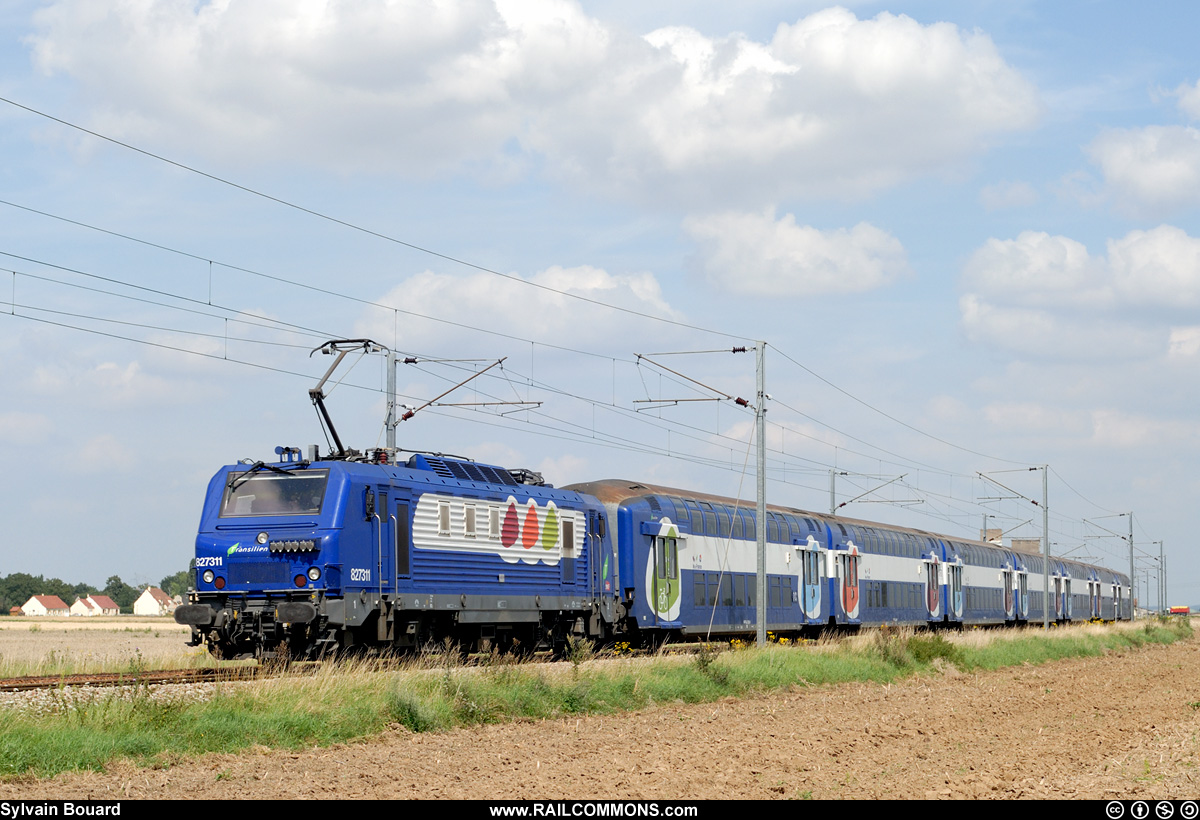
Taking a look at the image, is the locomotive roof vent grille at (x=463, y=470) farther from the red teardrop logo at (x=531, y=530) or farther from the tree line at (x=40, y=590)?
the tree line at (x=40, y=590)

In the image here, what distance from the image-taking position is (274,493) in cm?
2367

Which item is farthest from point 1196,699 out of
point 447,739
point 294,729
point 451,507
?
point 294,729

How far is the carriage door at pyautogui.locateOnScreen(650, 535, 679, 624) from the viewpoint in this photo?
3353 cm

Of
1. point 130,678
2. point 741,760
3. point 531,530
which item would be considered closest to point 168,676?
point 130,678

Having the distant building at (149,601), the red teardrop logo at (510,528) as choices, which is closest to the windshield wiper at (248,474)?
the red teardrop logo at (510,528)

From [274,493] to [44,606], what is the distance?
159535 mm

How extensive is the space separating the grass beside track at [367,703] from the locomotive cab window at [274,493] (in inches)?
140

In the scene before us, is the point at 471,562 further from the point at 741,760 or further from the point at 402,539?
the point at 741,760

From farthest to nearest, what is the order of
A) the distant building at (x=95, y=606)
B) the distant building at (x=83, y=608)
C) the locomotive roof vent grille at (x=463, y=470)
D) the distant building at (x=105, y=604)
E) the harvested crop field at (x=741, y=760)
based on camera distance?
the distant building at (x=105, y=604), the distant building at (x=95, y=606), the distant building at (x=83, y=608), the locomotive roof vent grille at (x=463, y=470), the harvested crop field at (x=741, y=760)

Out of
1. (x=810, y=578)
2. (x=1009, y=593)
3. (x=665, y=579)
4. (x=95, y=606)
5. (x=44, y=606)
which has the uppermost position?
(x=665, y=579)

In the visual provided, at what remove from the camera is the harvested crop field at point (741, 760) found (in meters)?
12.5

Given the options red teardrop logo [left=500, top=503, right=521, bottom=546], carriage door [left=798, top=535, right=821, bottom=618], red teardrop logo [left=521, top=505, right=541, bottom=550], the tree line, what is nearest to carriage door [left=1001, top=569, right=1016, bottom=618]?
carriage door [left=798, top=535, right=821, bottom=618]

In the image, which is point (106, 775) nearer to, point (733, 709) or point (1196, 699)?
point (733, 709)
